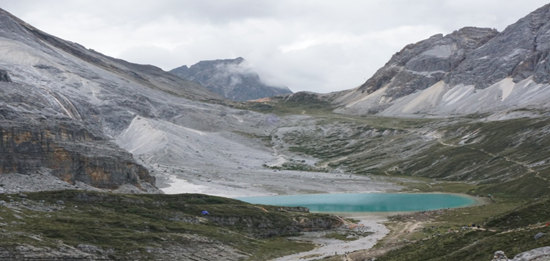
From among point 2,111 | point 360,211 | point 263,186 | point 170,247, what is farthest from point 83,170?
point 263,186

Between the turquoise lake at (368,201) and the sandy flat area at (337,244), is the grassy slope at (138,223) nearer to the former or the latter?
the sandy flat area at (337,244)

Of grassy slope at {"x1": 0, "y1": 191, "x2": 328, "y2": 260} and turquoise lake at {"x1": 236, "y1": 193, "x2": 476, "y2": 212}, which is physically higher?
grassy slope at {"x1": 0, "y1": 191, "x2": 328, "y2": 260}

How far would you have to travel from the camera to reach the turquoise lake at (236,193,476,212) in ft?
436

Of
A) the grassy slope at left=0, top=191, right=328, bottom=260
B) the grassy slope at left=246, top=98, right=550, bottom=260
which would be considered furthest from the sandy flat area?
the grassy slope at left=246, top=98, right=550, bottom=260

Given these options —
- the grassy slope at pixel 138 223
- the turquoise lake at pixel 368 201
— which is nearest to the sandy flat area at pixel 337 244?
the grassy slope at pixel 138 223

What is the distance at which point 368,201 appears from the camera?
149125mm

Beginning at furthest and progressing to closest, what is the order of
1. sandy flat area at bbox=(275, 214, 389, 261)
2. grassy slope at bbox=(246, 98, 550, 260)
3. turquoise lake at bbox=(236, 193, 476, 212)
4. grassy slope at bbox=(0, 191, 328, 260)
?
turquoise lake at bbox=(236, 193, 476, 212) → sandy flat area at bbox=(275, 214, 389, 261) → grassy slope at bbox=(0, 191, 328, 260) → grassy slope at bbox=(246, 98, 550, 260)

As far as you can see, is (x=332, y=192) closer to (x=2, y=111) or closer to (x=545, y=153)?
(x=545, y=153)

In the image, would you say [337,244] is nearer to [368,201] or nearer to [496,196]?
[368,201]

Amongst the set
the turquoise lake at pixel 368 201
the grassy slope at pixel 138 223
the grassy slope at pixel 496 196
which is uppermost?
the grassy slope at pixel 496 196

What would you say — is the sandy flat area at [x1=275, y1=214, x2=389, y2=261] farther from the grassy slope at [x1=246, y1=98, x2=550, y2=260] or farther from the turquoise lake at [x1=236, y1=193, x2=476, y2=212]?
the turquoise lake at [x1=236, y1=193, x2=476, y2=212]

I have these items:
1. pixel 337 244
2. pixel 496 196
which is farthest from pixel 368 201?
pixel 337 244

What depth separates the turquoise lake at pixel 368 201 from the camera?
436 feet

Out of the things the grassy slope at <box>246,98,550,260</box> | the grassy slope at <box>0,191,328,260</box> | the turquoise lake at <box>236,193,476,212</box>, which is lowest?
the turquoise lake at <box>236,193,476,212</box>
